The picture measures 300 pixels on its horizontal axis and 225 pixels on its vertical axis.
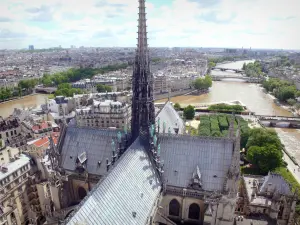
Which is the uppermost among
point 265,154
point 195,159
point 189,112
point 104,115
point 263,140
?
point 195,159

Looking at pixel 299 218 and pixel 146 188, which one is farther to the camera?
pixel 299 218

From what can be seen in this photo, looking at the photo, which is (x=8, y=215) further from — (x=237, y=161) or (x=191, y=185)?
(x=237, y=161)

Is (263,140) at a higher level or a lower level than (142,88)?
lower

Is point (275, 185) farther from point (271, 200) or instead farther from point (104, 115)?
point (104, 115)

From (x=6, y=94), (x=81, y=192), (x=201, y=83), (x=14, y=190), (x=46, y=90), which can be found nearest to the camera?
(x=81, y=192)

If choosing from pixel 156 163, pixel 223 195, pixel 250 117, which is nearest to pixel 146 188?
pixel 156 163

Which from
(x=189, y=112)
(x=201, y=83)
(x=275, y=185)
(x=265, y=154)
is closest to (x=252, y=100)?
(x=201, y=83)
